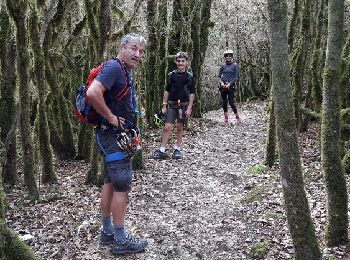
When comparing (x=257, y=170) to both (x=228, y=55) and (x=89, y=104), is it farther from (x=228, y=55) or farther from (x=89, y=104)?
(x=228, y=55)

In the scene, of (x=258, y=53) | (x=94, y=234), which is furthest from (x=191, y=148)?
(x=258, y=53)

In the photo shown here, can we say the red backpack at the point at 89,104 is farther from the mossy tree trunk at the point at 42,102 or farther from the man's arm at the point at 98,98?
the mossy tree trunk at the point at 42,102

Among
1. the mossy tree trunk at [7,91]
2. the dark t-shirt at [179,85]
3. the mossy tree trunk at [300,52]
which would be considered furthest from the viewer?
the mossy tree trunk at [300,52]

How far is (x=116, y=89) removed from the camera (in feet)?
18.9

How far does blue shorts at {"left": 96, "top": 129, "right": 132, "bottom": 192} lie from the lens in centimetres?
581

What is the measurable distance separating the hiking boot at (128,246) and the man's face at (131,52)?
2406 mm

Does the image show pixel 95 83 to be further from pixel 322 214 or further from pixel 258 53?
pixel 258 53

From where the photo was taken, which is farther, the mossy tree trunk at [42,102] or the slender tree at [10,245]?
the mossy tree trunk at [42,102]

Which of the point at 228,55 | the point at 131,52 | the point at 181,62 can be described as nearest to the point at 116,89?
the point at 131,52

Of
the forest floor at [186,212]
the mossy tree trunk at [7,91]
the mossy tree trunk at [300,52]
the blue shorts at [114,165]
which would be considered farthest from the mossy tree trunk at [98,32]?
the mossy tree trunk at [300,52]

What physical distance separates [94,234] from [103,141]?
171cm

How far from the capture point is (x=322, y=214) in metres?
6.95

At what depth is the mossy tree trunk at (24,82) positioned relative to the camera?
7.65m

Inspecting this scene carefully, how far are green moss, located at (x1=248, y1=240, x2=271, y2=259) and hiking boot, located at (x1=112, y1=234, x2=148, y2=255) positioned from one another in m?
1.51
